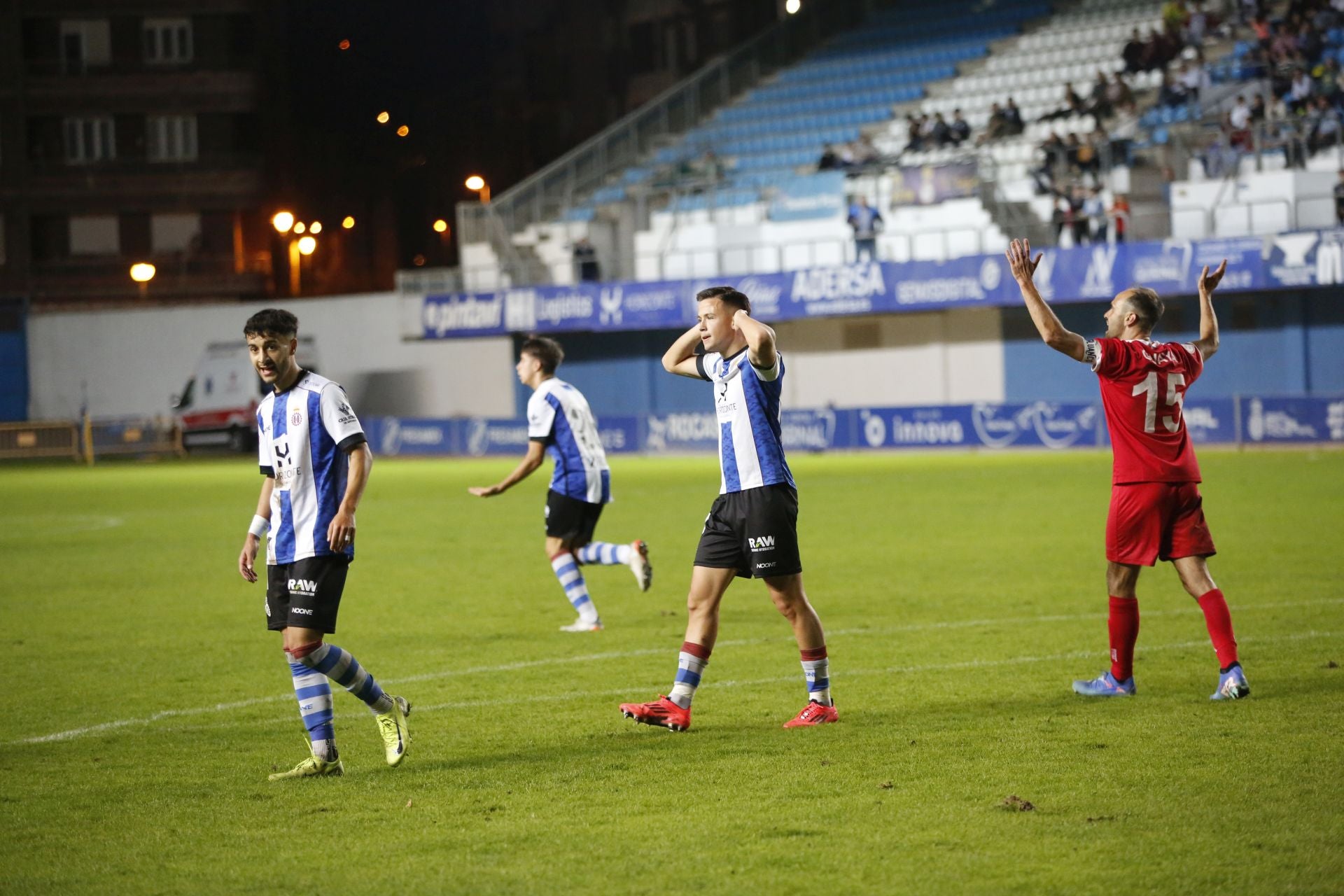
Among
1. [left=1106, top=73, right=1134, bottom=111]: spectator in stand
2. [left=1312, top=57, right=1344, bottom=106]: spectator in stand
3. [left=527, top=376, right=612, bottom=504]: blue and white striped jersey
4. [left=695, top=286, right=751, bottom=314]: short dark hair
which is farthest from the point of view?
[left=1106, top=73, right=1134, bottom=111]: spectator in stand

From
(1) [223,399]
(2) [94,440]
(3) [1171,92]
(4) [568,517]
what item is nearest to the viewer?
(4) [568,517]

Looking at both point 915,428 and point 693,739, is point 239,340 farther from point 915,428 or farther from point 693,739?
point 693,739

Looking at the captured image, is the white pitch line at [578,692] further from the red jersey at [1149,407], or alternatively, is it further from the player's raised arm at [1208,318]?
the player's raised arm at [1208,318]

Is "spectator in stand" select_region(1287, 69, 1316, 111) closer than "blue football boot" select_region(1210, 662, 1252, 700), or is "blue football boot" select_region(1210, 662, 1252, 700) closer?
"blue football boot" select_region(1210, 662, 1252, 700)

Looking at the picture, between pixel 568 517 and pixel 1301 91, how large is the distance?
26.2 m

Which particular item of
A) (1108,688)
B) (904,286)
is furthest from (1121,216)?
(1108,688)

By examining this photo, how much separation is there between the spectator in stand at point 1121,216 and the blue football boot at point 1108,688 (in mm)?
26250

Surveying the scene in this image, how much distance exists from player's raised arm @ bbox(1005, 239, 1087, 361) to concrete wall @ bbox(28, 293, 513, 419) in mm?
36578

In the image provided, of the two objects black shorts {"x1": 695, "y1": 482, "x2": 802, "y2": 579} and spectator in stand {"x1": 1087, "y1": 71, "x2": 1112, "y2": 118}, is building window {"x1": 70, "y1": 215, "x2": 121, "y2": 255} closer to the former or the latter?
spectator in stand {"x1": 1087, "y1": 71, "x2": 1112, "y2": 118}

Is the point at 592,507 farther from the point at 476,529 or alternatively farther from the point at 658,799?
the point at 476,529

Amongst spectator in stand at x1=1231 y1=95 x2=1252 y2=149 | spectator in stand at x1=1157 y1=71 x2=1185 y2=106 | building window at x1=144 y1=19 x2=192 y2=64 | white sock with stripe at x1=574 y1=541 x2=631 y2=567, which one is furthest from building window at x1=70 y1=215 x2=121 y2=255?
white sock with stripe at x1=574 y1=541 x2=631 y2=567

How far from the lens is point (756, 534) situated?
7492 millimetres

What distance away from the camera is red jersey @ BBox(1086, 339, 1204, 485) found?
788cm

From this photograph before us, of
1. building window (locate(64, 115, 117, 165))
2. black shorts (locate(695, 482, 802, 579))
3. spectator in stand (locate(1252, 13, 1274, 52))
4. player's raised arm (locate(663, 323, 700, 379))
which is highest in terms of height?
building window (locate(64, 115, 117, 165))
